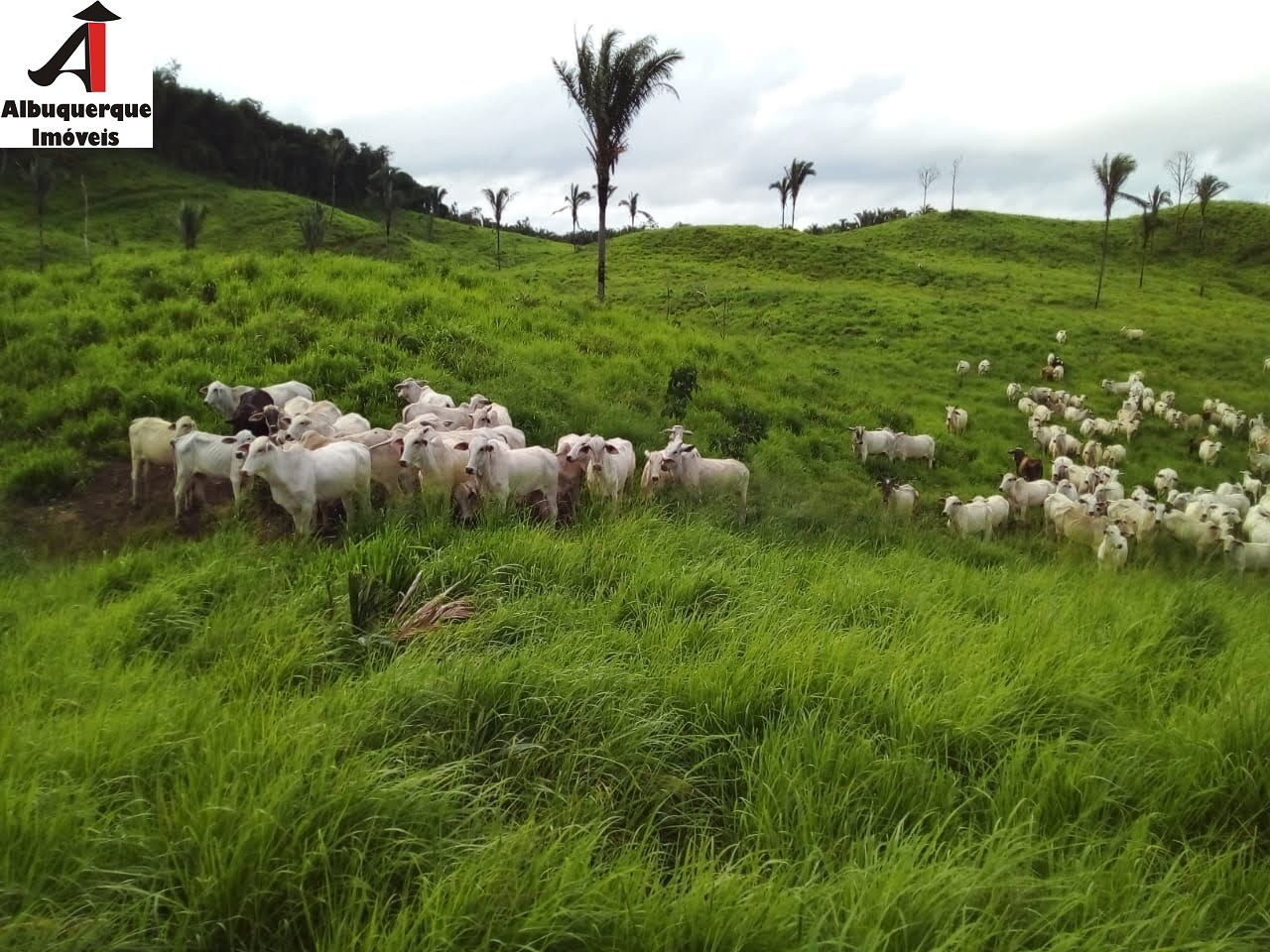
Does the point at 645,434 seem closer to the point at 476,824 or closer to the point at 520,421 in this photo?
the point at 520,421

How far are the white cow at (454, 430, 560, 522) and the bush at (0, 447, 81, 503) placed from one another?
4004 mm

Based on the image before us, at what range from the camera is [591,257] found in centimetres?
4762

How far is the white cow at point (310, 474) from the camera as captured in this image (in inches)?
256

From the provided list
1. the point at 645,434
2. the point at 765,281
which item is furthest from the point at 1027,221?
the point at 645,434

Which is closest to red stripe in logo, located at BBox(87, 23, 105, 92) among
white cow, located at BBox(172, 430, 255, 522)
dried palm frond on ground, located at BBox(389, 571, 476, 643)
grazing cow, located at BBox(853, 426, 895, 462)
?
white cow, located at BBox(172, 430, 255, 522)

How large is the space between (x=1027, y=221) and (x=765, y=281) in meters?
34.3

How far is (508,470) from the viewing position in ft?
24.1

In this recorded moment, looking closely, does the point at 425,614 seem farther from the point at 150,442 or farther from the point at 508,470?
the point at 150,442

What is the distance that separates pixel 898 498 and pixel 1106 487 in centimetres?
498

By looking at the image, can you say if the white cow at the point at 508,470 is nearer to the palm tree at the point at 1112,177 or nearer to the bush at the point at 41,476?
the bush at the point at 41,476

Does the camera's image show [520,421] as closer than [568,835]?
No

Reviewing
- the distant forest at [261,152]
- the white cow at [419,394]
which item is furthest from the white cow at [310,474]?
the distant forest at [261,152]

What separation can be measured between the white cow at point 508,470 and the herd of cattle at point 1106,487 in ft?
19.0

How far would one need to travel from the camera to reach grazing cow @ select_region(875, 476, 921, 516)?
1131 cm
